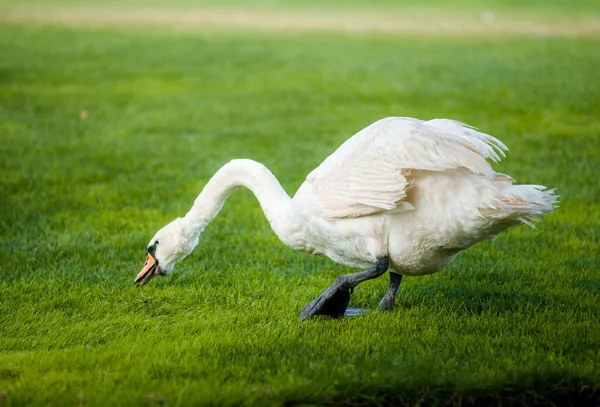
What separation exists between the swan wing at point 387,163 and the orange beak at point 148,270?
4.34ft

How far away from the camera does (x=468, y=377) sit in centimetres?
462

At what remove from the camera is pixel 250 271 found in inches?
269

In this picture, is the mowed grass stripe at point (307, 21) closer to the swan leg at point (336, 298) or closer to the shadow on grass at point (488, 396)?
the swan leg at point (336, 298)

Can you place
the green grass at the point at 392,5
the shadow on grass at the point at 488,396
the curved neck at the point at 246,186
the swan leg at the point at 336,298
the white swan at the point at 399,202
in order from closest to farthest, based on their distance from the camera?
1. the shadow on grass at the point at 488,396
2. the white swan at the point at 399,202
3. the swan leg at the point at 336,298
4. the curved neck at the point at 246,186
5. the green grass at the point at 392,5

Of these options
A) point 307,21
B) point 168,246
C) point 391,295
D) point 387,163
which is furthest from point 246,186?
point 307,21

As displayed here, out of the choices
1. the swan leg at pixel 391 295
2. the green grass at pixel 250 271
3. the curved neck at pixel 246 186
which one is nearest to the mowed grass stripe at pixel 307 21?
the green grass at pixel 250 271

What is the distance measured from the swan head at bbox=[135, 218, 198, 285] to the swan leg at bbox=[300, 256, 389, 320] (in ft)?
3.19

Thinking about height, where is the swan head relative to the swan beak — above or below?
above

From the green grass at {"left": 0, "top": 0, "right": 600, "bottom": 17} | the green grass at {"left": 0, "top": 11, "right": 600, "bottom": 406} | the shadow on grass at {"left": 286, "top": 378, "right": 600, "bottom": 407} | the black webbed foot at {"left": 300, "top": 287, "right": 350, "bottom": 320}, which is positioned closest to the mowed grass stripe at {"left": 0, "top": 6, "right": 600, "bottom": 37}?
the green grass at {"left": 0, "top": 0, "right": 600, "bottom": 17}

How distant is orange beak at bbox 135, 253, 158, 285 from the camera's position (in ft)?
19.9

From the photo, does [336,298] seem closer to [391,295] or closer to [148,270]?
[391,295]

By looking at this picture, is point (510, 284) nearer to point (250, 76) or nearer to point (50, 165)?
point (50, 165)

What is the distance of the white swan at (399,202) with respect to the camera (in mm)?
5156

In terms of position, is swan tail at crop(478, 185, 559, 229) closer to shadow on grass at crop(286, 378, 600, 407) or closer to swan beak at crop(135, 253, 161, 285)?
shadow on grass at crop(286, 378, 600, 407)
